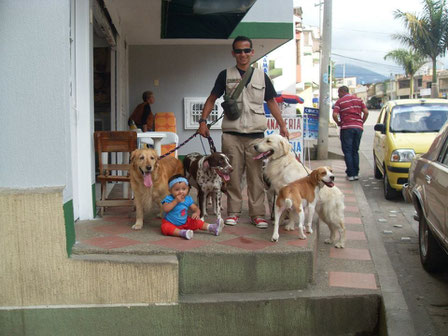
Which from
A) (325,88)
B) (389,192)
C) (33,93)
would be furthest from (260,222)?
(325,88)

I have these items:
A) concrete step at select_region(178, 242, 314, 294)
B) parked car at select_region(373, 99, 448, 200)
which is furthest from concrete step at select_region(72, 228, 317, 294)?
parked car at select_region(373, 99, 448, 200)

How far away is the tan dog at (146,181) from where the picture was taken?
5004 millimetres

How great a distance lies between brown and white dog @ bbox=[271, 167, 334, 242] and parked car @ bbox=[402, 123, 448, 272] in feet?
→ 3.13

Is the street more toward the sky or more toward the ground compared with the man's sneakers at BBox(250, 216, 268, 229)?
more toward the ground

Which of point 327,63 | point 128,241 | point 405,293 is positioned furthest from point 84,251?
point 327,63

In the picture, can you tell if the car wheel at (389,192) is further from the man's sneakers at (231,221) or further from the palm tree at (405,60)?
the palm tree at (405,60)

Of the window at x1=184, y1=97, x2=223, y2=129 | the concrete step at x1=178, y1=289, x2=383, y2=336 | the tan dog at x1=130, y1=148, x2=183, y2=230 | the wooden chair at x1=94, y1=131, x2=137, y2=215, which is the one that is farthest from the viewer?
the window at x1=184, y1=97, x2=223, y2=129

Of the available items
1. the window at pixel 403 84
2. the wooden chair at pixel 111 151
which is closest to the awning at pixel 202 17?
the wooden chair at pixel 111 151

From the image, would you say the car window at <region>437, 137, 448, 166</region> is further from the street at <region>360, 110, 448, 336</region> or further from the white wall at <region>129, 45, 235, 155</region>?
the white wall at <region>129, 45, 235, 155</region>

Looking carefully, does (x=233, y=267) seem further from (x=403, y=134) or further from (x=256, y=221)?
(x=403, y=134)

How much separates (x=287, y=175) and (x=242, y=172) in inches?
20.6

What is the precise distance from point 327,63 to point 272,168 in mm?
10132

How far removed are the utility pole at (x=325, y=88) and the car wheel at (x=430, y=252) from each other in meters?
9.22

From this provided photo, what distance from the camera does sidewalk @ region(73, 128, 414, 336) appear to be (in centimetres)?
425
